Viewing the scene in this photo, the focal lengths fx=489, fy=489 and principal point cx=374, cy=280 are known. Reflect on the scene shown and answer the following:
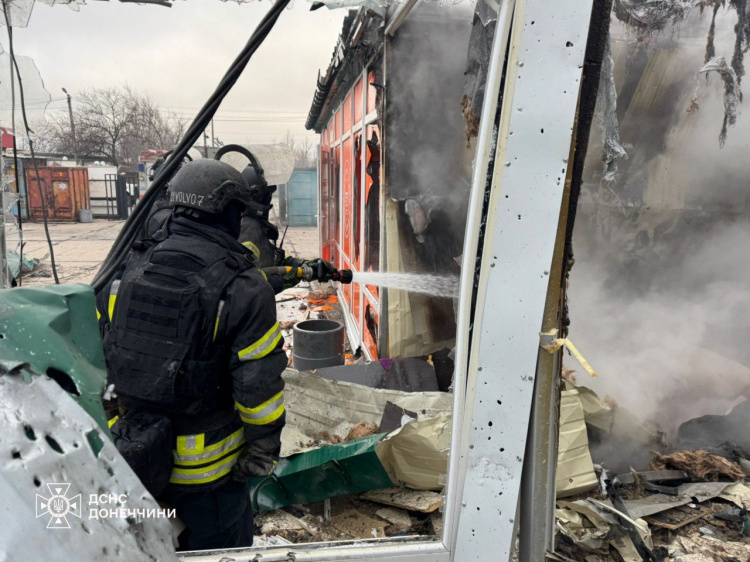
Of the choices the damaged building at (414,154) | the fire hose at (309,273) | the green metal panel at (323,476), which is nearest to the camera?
the green metal panel at (323,476)

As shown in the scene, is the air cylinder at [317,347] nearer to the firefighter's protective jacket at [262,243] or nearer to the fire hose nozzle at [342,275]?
the fire hose nozzle at [342,275]

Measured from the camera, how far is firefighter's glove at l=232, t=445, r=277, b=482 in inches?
85.2

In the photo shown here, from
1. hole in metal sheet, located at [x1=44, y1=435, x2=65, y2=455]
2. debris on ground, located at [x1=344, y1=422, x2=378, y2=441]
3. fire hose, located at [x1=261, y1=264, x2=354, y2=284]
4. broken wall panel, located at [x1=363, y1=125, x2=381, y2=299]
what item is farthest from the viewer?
broken wall panel, located at [x1=363, y1=125, x2=381, y2=299]

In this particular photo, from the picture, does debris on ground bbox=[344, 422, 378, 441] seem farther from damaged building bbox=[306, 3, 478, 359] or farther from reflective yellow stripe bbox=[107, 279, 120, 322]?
reflective yellow stripe bbox=[107, 279, 120, 322]

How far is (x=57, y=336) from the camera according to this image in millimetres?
1024

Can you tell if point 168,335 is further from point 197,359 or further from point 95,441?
point 95,441

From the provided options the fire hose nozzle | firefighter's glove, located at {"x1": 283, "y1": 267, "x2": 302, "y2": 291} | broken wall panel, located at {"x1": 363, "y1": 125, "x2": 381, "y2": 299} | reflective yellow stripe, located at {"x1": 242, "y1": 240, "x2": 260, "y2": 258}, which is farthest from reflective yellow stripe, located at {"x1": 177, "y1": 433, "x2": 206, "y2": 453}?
broken wall panel, located at {"x1": 363, "y1": 125, "x2": 381, "y2": 299}

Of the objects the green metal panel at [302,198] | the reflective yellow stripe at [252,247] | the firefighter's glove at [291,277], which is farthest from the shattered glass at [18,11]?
the green metal panel at [302,198]

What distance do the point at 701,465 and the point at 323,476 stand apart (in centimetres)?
253

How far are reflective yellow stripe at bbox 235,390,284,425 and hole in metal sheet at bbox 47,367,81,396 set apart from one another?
1123mm

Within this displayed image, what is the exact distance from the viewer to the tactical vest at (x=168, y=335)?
194 cm

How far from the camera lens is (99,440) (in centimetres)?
89

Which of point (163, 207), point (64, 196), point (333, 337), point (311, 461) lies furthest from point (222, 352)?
point (64, 196)

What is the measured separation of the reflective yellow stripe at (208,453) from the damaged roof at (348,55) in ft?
10.4
